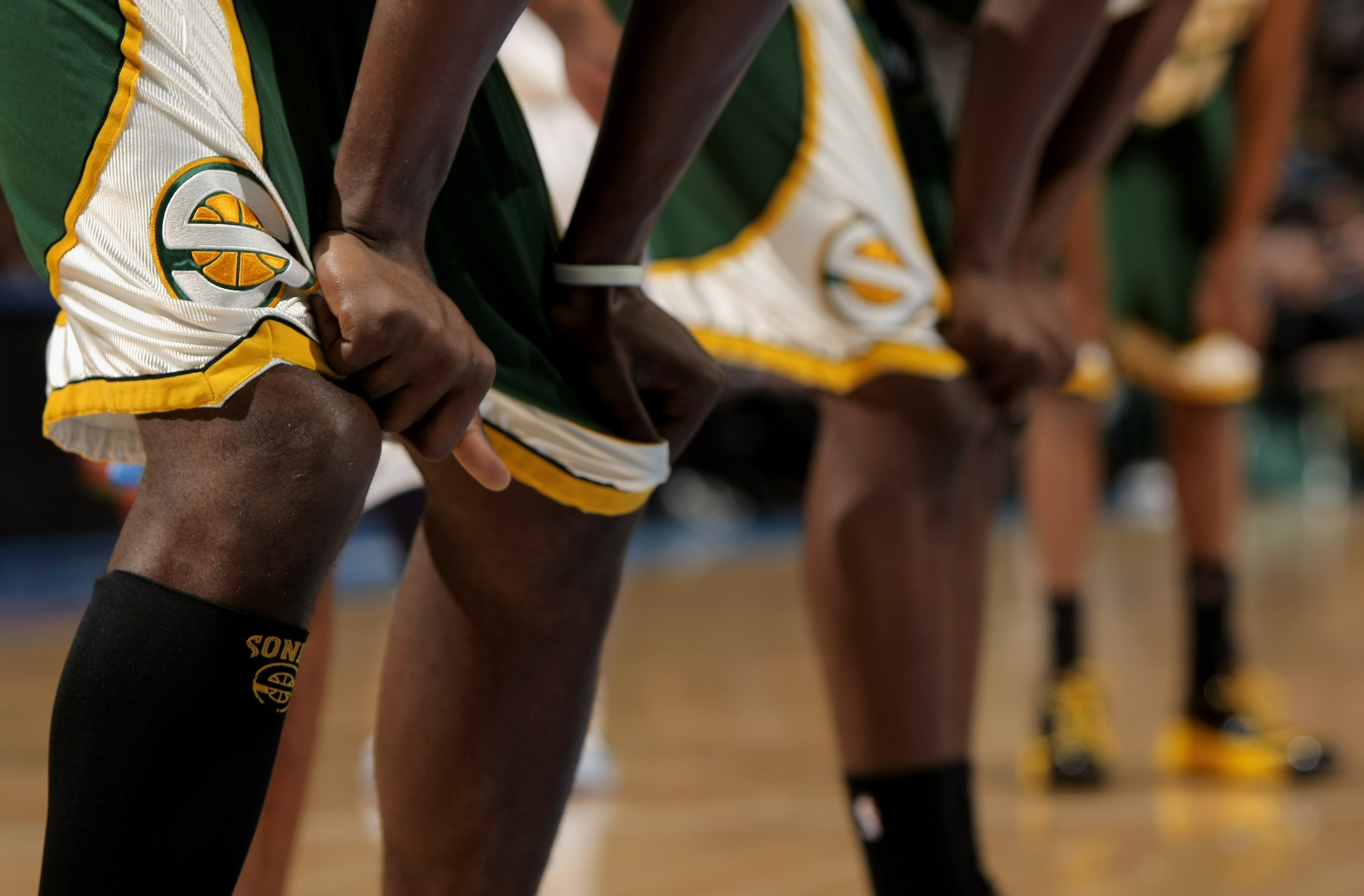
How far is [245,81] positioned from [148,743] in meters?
0.31

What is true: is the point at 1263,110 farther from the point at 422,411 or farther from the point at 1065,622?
the point at 422,411

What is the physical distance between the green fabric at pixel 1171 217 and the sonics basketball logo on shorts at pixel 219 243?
80.3 inches

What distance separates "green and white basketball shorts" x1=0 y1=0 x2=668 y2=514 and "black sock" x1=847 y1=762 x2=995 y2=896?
713 millimetres

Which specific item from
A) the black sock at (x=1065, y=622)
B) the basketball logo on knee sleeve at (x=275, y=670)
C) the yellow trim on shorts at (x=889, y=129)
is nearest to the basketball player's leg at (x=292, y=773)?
the basketball logo on knee sleeve at (x=275, y=670)

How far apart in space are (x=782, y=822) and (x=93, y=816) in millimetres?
1449

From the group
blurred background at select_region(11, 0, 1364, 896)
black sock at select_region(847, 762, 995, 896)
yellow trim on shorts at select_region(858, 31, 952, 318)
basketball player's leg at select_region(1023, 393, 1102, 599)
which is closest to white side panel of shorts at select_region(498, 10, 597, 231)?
yellow trim on shorts at select_region(858, 31, 952, 318)

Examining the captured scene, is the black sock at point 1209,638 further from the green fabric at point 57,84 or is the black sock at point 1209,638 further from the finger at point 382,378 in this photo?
the green fabric at point 57,84

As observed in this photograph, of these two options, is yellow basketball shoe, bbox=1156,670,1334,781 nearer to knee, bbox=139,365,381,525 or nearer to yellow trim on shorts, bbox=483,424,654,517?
yellow trim on shorts, bbox=483,424,654,517

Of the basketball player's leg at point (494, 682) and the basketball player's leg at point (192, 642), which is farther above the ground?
the basketball player's leg at point (192, 642)

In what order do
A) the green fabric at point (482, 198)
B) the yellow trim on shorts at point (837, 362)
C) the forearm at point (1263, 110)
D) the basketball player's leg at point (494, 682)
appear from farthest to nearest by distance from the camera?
the forearm at point (1263, 110) < the yellow trim on shorts at point (837, 362) < the basketball player's leg at point (494, 682) < the green fabric at point (482, 198)

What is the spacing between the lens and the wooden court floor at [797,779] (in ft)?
5.74

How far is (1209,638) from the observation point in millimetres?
2395

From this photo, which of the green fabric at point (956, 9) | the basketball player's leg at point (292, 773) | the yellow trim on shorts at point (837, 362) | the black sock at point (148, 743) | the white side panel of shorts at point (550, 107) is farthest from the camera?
the white side panel of shorts at point (550, 107)

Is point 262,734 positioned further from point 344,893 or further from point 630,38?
point 344,893
